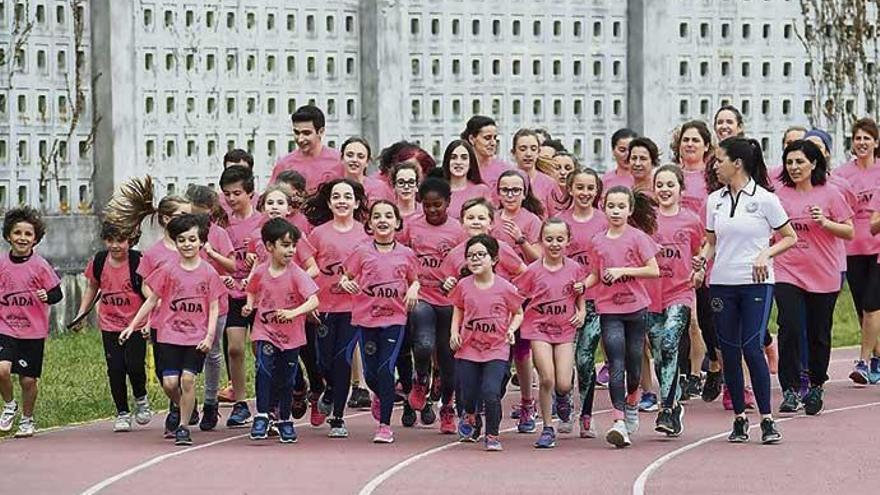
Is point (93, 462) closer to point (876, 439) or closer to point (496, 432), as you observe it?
point (496, 432)

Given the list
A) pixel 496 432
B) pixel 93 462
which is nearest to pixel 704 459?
pixel 496 432

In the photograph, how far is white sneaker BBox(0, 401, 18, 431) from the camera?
1777 cm

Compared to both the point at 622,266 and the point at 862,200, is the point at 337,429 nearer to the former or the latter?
the point at 622,266

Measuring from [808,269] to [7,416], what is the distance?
5697mm

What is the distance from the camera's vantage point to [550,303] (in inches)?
685

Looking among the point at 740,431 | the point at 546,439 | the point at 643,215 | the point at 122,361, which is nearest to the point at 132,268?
the point at 122,361

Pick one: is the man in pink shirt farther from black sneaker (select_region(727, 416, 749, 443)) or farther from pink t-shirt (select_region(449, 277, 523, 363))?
black sneaker (select_region(727, 416, 749, 443))

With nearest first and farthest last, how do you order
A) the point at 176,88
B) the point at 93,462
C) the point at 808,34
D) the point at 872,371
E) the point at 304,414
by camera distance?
the point at 93,462 → the point at 304,414 → the point at 872,371 → the point at 176,88 → the point at 808,34

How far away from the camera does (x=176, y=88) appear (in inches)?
977

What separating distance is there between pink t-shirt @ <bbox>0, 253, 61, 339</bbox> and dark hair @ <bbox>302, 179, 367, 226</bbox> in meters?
1.89

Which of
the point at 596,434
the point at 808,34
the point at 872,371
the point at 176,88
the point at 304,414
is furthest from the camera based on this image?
the point at 808,34

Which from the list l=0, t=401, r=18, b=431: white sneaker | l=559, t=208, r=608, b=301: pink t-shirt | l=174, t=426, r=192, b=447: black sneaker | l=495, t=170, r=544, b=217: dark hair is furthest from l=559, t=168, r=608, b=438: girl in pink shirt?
l=0, t=401, r=18, b=431: white sneaker

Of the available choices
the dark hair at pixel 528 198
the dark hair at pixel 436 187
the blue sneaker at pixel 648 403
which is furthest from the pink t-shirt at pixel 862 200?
the dark hair at pixel 436 187

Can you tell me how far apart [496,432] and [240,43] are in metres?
9.14
